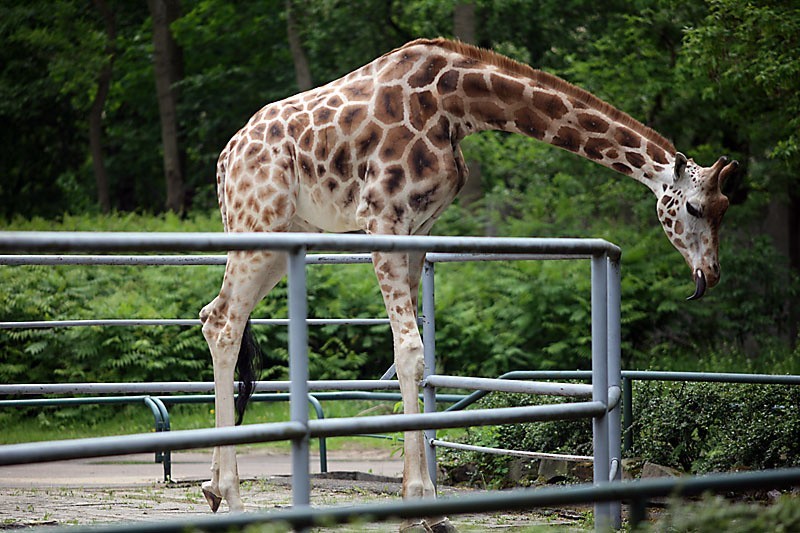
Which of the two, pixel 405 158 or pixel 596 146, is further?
pixel 596 146

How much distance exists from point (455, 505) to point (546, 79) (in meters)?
4.04

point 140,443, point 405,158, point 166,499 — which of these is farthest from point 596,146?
point 140,443

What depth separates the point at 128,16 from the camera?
2912cm

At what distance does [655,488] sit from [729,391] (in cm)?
568

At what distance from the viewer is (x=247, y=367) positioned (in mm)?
6562

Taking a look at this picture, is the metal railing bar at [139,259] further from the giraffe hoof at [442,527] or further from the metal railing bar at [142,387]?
the giraffe hoof at [442,527]

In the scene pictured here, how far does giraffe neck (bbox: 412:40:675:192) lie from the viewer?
6.12 metres

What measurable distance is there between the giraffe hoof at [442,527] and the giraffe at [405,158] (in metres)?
1.20

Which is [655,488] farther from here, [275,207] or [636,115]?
[636,115]

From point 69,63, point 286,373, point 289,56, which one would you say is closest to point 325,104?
point 286,373

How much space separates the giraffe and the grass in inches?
274

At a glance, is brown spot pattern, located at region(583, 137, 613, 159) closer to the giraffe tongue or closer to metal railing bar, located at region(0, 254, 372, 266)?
the giraffe tongue

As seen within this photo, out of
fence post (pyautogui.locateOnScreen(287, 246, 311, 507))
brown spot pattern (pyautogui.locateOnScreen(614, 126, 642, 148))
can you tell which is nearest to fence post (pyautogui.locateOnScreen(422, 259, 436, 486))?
brown spot pattern (pyautogui.locateOnScreen(614, 126, 642, 148))

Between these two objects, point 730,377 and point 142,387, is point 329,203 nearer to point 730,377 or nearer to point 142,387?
point 142,387
